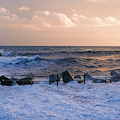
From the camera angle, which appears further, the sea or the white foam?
the sea

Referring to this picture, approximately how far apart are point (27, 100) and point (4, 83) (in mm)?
4822

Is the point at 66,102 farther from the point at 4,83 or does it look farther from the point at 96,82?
the point at 4,83

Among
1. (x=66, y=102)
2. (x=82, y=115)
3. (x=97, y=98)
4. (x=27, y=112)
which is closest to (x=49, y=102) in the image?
(x=66, y=102)

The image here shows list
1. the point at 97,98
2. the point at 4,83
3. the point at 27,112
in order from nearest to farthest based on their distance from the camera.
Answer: the point at 27,112 < the point at 97,98 < the point at 4,83

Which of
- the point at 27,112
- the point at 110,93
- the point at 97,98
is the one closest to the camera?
→ the point at 27,112

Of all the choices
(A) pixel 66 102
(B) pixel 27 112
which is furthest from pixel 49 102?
(B) pixel 27 112

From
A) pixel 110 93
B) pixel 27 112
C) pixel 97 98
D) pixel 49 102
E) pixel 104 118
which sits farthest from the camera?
pixel 110 93

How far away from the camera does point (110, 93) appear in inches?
372

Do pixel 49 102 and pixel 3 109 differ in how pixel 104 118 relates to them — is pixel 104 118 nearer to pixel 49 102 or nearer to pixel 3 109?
pixel 49 102

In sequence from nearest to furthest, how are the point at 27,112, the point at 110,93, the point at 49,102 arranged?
the point at 27,112 → the point at 49,102 → the point at 110,93

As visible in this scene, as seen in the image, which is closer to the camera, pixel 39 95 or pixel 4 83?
pixel 39 95

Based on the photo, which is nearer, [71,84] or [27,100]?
[27,100]

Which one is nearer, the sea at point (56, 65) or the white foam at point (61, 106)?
the white foam at point (61, 106)

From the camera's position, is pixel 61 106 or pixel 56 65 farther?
pixel 56 65
